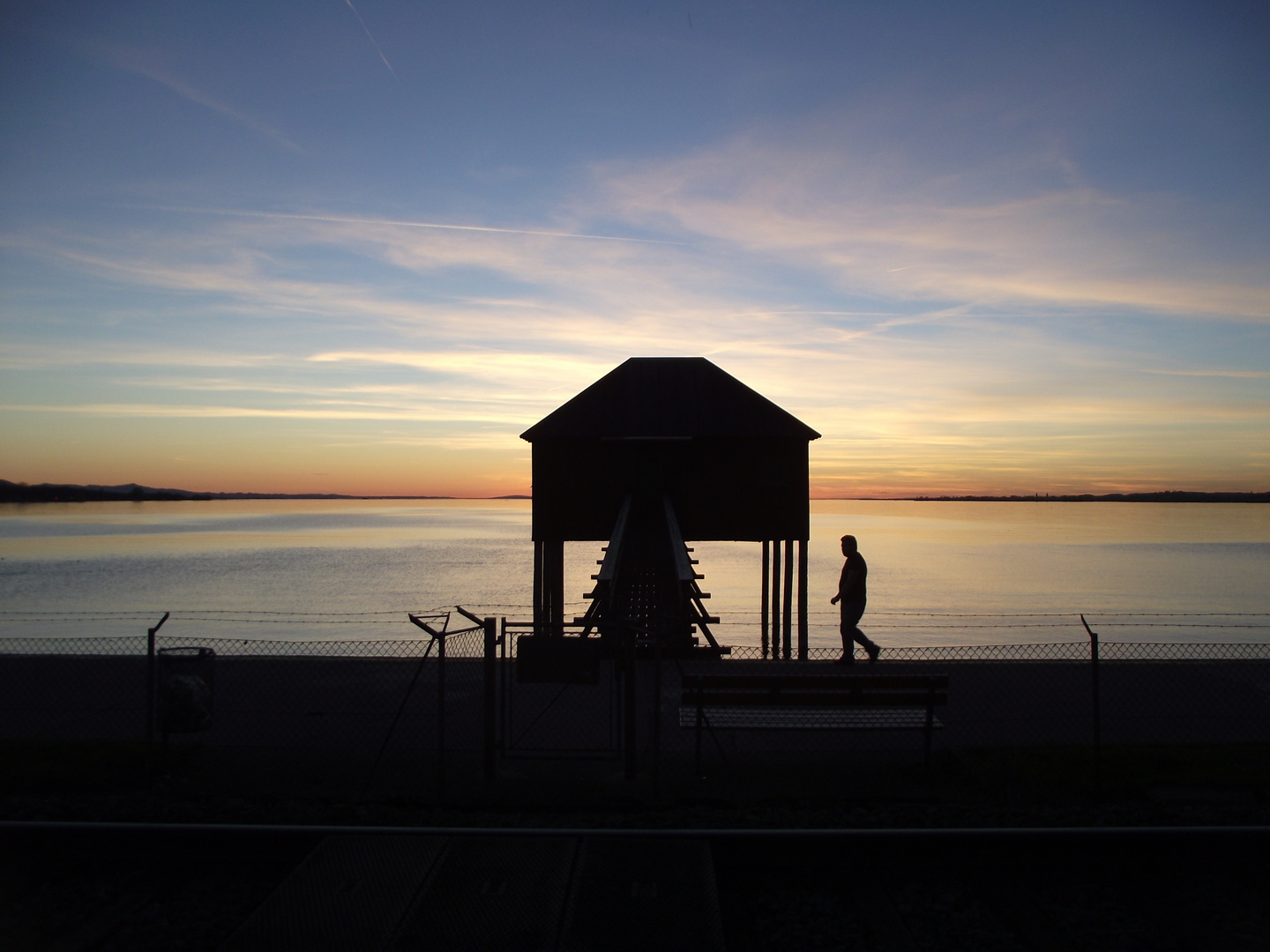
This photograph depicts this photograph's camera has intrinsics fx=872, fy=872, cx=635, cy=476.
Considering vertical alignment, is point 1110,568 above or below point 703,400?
below

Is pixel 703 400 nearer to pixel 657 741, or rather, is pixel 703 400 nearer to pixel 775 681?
pixel 775 681

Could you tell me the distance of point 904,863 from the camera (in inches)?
244

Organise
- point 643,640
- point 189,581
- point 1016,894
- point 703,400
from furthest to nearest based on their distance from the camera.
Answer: point 189,581, point 703,400, point 643,640, point 1016,894

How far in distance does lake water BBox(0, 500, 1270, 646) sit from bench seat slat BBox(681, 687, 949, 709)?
1411 centimetres

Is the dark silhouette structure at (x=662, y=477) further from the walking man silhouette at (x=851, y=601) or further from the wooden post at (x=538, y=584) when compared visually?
the walking man silhouette at (x=851, y=601)

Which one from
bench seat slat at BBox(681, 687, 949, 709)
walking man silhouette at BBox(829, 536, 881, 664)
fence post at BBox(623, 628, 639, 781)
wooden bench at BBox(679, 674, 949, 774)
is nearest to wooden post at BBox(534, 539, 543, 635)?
walking man silhouette at BBox(829, 536, 881, 664)

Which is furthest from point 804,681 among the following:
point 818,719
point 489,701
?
point 489,701

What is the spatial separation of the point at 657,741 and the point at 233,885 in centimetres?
374

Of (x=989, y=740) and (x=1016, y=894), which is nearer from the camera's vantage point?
(x=1016, y=894)

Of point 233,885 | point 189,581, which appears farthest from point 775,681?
point 189,581

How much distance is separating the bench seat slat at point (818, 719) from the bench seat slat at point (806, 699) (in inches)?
6.5

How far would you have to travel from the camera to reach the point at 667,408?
21625 millimetres

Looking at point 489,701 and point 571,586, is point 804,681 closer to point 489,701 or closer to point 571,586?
point 489,701

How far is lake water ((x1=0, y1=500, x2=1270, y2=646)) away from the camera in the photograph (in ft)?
92.0
